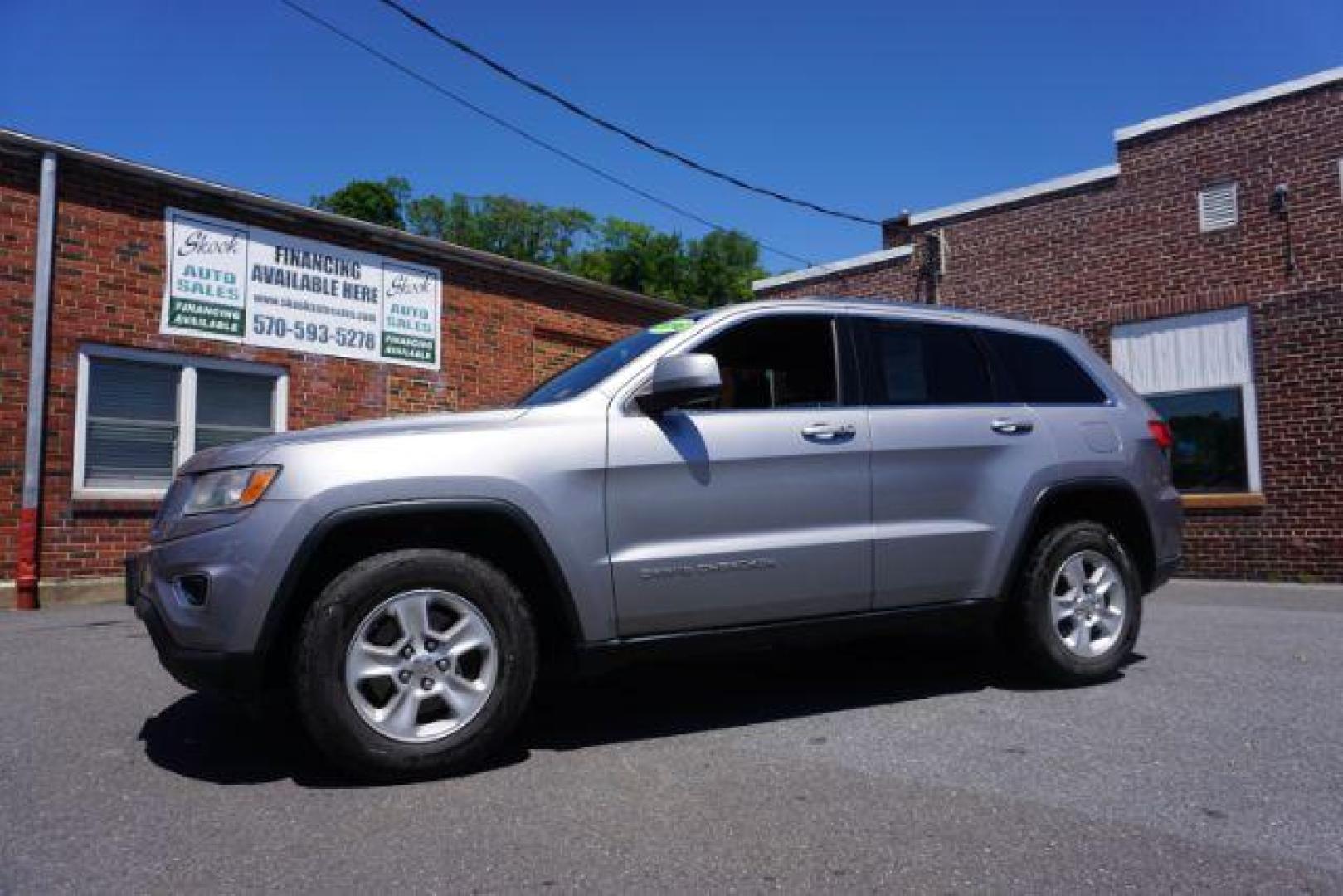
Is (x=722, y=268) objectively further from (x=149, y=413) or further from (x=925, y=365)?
(x=925, y=365)

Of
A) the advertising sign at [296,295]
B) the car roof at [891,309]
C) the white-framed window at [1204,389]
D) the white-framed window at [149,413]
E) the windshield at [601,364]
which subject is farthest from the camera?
the white-framed window at [1204,389]

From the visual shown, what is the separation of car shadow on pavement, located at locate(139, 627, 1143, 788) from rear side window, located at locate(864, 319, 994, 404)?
111 centimetres

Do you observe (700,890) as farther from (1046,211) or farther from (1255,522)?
(1046,211)

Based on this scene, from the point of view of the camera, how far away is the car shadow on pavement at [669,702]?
371 cm

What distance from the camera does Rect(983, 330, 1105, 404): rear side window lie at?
16.3ft

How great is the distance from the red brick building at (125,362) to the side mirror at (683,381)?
7.40 metres

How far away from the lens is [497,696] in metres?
3.48

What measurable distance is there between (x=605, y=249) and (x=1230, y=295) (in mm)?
46494

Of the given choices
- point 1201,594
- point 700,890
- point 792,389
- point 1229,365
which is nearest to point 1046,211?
point 1229,365

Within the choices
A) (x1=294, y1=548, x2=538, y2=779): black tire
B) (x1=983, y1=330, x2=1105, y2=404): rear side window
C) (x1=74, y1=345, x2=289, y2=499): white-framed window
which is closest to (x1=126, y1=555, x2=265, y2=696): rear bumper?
(x1=294, y1=548, x2=538, y2=779): black tire

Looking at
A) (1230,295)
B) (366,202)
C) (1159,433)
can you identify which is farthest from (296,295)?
(366,202)

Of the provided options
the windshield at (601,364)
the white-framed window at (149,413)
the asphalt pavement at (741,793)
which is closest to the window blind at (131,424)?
the white-framed window at (149,413)

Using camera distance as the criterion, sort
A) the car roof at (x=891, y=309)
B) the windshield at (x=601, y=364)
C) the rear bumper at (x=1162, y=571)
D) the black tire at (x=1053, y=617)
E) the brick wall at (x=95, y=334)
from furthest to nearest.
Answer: the brick wall at (x=95, y=334), the rear bumper at (x=1162, y=571), the black tire at (x=1053, y=617), the car roof at (x=891, y=309), the windshield at (x=601, y=364)

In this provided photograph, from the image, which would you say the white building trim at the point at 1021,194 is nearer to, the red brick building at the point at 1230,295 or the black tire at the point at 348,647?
the red brick building at the point at 1230,295
